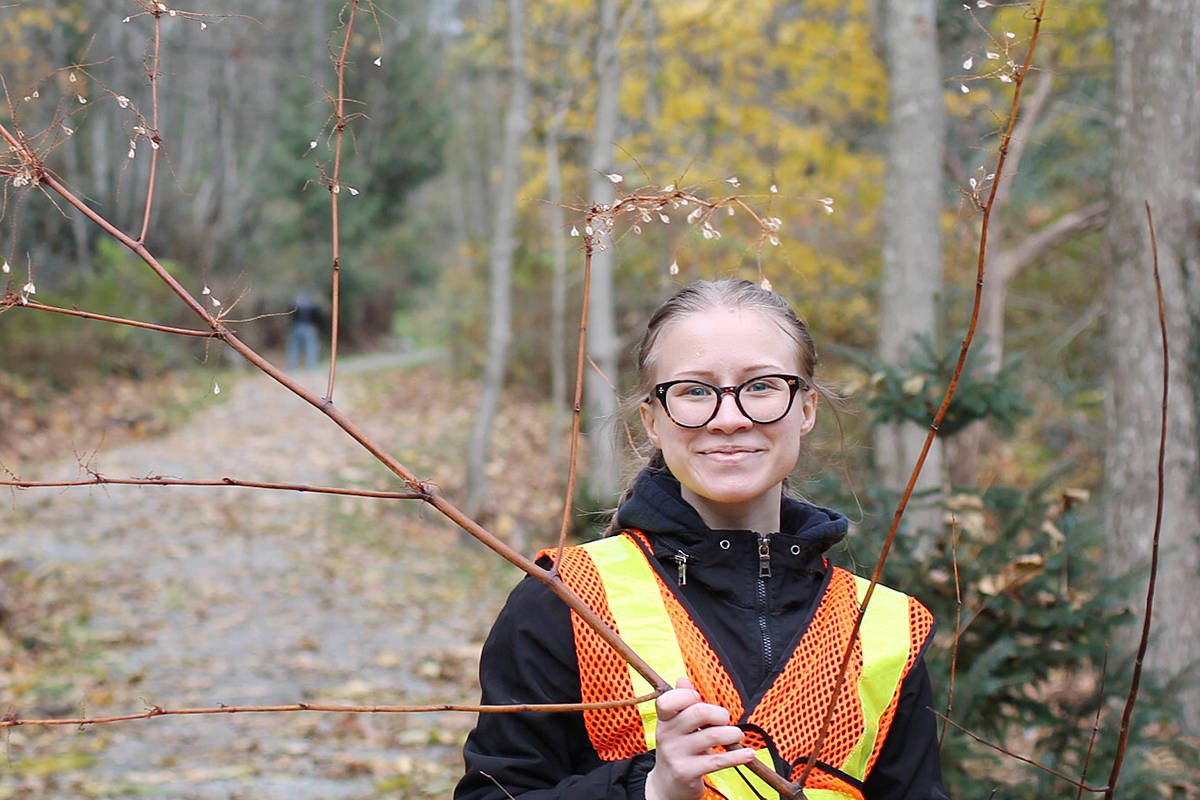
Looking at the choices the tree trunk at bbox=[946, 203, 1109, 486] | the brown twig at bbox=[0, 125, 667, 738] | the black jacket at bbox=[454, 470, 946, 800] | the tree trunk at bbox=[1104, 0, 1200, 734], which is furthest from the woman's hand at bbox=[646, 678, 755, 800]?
the tree trunk at bbox=[946, 203, 1109, 486]

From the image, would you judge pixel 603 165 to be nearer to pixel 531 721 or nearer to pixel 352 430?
pixel 531 721

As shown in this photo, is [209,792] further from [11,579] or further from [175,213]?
[175,213]

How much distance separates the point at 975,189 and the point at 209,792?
4.13 metres

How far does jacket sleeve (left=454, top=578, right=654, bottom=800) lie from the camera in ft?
5.78

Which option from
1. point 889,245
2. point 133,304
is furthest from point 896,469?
point 133,304

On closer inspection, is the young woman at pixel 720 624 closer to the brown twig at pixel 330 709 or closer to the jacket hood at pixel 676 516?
the jacket hood at pixel 676 516

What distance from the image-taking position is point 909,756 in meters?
1.95

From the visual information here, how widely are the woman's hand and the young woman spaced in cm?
21

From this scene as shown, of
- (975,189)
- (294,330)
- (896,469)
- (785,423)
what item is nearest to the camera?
(975,189)

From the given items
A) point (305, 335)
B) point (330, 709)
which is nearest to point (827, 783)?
point (330, 709)

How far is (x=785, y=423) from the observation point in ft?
6.12

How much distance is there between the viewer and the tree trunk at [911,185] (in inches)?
282

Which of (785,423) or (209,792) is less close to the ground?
(785,423)

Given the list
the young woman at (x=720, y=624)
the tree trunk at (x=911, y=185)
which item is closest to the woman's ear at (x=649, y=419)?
the young woman at (x=720, y=624)
